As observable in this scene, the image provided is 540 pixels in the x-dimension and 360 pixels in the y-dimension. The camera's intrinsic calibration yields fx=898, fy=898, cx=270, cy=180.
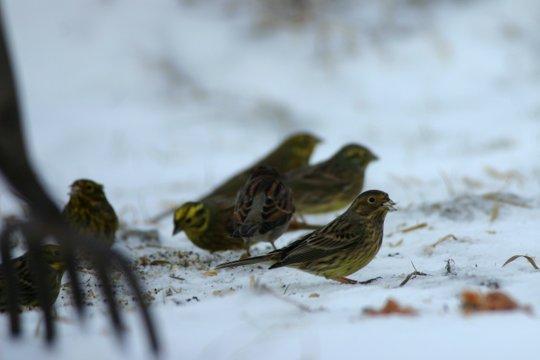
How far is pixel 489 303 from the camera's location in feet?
10.8

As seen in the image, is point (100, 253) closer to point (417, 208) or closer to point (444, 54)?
point (417, 208)

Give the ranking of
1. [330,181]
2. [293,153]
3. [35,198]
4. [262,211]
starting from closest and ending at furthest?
1. [35,198]
2. [262,211]
3. [330,181]
4. [293,153]

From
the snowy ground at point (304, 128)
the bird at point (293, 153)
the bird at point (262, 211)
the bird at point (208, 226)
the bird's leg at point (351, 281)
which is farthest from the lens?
the bird at point (293, 153)

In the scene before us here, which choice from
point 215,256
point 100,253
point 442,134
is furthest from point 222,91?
point 100,253

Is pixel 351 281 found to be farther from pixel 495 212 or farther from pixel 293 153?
pixel 293 153

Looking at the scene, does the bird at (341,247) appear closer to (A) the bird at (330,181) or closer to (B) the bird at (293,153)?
(A) the bird at (330,181)

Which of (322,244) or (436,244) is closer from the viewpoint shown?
(322,244)

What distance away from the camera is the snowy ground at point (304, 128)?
10.5 feet

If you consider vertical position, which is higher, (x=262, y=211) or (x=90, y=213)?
(x=90, y=213)

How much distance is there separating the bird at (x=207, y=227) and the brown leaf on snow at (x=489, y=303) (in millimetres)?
3075

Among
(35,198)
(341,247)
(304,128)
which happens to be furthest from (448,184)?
(35,198)

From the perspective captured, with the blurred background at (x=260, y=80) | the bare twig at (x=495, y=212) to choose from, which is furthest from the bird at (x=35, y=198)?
the blurred background at (x=260, y=80)

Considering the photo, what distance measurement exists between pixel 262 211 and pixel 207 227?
62cm

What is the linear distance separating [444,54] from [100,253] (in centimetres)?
1459
